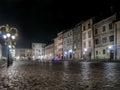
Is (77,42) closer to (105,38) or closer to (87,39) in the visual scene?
(87,39)

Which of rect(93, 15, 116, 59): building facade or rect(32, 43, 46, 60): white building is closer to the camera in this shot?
rect(93, 15, 116, 59): building facade

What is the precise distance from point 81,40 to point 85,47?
618 centimetres

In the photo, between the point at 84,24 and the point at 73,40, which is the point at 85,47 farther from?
the point at 73,40

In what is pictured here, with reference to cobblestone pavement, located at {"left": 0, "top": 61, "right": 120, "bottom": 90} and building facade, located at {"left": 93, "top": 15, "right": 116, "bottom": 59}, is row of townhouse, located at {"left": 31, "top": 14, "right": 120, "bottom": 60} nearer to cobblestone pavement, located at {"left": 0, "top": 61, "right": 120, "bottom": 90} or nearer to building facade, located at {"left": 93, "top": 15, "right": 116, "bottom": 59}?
building facade, located at {"left": 93, "top": 15, "right": 116, "bottom": 59}

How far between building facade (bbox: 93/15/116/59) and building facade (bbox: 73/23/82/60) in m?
15.0

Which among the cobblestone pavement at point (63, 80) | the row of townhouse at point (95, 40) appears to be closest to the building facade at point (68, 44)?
the row of townhouse at point (95, 40)

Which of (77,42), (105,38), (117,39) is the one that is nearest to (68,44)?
(77,42)

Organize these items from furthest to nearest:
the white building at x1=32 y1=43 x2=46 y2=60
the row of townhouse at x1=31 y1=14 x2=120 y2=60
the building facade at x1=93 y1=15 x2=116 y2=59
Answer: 1. the white building at x1=32 y1=43 x2=46 y2=60
2. the building facade at x1=93 y1=15 x2=116 y2=59
3. the row of townhouse at x1=31 y1=14 x2=120 y2=60

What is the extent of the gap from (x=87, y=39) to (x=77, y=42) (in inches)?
494

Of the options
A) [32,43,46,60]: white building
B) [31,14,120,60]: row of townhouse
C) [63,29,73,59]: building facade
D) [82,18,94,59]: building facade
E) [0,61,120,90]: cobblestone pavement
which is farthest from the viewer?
[32,43,46,60]: white building

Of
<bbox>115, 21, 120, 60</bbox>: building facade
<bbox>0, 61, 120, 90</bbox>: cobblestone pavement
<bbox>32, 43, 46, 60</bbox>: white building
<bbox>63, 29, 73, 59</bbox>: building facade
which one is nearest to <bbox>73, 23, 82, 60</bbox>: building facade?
<bbox>63, 29, 73, 59</bbox>: building facade

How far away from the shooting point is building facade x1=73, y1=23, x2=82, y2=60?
81.6m

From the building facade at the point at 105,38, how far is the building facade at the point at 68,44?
27.9 metres

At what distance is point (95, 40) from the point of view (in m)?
66.4
